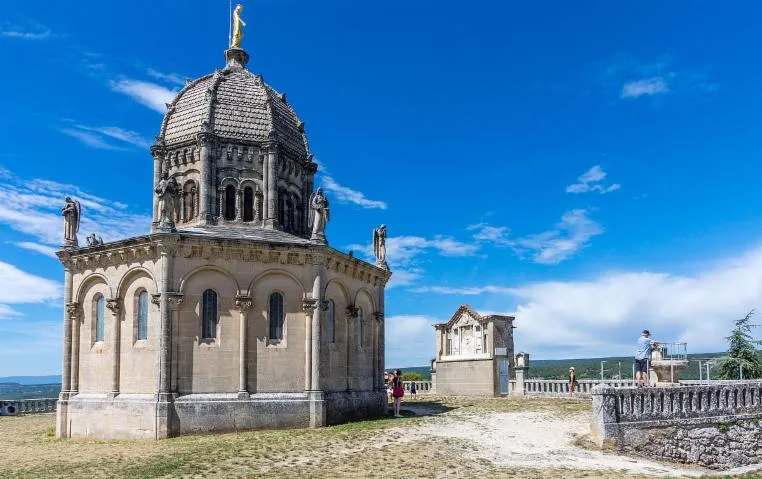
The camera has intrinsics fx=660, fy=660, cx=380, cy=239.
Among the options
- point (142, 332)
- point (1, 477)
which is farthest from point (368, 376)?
point (1, 477)

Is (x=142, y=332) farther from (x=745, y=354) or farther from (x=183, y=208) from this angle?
(x=745, y=354)

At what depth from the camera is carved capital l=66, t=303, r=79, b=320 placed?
2752cm

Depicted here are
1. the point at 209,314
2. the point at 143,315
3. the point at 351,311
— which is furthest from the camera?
the point at 351,311

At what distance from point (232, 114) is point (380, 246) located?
9.55 metres

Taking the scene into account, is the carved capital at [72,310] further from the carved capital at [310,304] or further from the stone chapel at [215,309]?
the carved capital at [310,304]

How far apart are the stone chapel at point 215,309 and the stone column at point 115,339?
0.13ft

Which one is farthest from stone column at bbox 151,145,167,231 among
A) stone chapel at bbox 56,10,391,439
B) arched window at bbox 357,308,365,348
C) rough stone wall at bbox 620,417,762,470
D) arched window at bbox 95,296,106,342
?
rough stone wall at bbox 620,417,762,470

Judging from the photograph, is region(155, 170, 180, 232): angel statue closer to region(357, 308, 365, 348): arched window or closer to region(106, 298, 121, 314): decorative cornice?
region(106, 298, 121, 314): decorative cornice

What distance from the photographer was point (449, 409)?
31281 mm

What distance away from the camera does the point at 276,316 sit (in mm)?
26266

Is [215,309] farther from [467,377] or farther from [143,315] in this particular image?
[467,377]

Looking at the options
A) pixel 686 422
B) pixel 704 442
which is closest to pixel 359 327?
pixel 686 422

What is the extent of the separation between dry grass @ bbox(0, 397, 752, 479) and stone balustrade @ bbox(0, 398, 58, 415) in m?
14.1

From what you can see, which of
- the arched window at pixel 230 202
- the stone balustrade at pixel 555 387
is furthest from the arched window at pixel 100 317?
the stone balustrade at pixel 555 387
